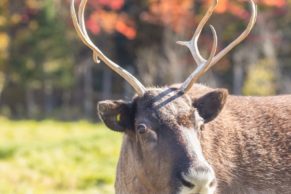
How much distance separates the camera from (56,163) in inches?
512

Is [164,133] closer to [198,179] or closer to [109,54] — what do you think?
[198,179]

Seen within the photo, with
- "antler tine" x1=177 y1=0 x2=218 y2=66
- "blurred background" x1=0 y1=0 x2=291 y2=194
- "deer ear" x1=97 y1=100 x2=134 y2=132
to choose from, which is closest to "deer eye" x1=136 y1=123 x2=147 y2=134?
"deer ear" x1=97 y1=100 x2=134 y2=132

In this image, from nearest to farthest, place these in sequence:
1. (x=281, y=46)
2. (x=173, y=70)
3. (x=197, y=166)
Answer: (x=197, y=166), (x=173, y=70), (x=281, y=46)

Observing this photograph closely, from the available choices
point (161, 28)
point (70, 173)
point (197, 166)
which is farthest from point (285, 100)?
point (161, 28)

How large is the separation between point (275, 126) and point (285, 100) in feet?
1.30

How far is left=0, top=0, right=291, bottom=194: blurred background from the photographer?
24.0 meters

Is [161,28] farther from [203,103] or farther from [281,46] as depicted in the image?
[203,103]

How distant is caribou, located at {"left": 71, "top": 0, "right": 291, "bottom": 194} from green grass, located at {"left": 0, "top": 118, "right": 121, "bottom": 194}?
3875mm

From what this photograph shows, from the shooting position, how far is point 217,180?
661 cm

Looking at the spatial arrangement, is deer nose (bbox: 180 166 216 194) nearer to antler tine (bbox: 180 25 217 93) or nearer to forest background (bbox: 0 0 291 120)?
antler tine (bbox: 180 25 217 93)

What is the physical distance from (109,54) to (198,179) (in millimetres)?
23376

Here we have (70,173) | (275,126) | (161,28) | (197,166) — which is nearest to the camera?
(197,166)

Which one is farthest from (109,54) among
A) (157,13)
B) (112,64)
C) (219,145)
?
(112,64)

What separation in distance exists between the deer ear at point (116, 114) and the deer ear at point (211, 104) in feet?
1.79
